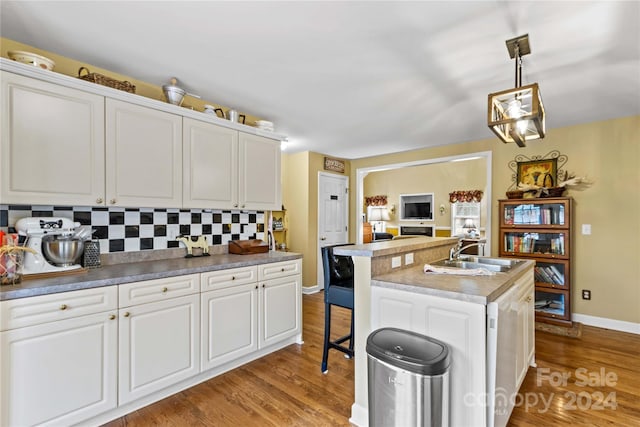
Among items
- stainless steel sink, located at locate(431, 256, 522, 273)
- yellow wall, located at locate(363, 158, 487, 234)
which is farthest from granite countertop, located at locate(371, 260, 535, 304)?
yellow wall, located at locate(363, 158, 487, 234)

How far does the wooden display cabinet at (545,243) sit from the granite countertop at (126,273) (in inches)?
116

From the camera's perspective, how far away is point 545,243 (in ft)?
12.0

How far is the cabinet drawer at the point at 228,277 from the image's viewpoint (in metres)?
2.25

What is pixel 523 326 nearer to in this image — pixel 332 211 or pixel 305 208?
pixel 305 208

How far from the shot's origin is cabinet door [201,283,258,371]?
225 cm

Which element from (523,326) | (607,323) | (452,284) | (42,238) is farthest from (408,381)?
(607,323)

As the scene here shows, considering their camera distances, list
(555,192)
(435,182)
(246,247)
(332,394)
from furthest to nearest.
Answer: (435,182) → (555,192) → (246,247) → (332,394)

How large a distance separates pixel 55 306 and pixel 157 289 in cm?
52

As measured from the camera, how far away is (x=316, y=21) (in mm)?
1717

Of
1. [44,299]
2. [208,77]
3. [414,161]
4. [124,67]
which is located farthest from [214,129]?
[414,161]

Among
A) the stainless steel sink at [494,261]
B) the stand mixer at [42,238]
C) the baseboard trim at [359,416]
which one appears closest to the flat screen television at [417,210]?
the stainless steel sink at [494,261]

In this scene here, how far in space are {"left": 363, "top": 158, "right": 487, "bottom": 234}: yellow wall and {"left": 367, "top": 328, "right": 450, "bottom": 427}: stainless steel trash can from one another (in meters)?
7.35

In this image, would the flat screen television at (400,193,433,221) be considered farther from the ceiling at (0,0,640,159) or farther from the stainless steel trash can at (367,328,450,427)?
the stainless steel trash can at (367,328,450,427)

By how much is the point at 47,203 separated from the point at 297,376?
213 cm
